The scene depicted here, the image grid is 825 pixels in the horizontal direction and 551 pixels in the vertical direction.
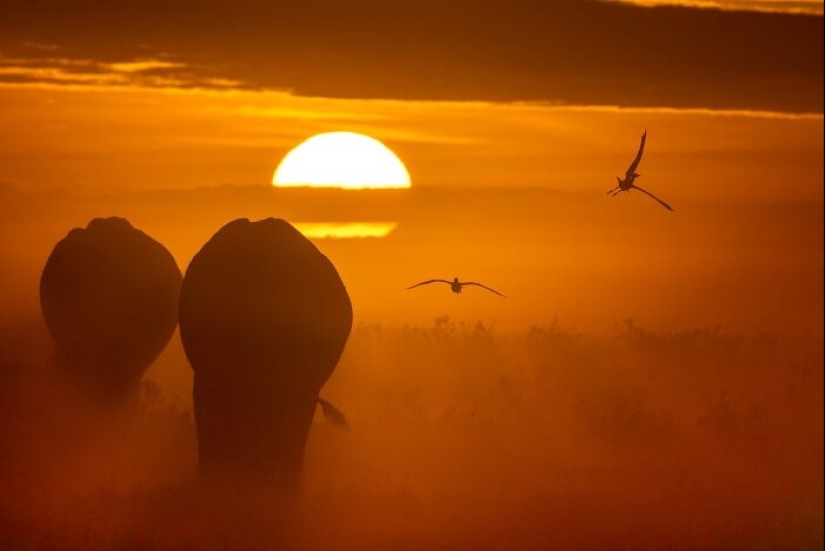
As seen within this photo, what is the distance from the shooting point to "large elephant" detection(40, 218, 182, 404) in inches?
1859

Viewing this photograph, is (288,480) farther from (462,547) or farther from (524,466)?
(524,466)

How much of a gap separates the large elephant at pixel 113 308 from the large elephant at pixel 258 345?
10.6m

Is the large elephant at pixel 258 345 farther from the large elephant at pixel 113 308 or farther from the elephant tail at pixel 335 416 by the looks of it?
the large elephant at pixel 113 308

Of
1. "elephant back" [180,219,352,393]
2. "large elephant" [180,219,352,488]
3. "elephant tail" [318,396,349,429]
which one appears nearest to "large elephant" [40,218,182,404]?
"elephant back" [180,219,352,393]

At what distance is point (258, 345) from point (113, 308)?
41.5 feet

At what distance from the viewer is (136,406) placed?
46.8 meters

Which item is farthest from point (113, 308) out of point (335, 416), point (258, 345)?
point (335, 416)

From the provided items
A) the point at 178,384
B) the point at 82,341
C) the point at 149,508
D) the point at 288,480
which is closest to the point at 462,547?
the point at 288,480

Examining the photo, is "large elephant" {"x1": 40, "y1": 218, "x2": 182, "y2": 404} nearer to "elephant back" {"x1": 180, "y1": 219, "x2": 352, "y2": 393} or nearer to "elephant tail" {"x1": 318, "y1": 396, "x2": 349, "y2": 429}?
"elephant back" {"x1": 180, "y1": 219, "x2": 352, "y2": 393}

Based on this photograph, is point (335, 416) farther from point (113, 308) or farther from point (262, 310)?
point (113, 308)

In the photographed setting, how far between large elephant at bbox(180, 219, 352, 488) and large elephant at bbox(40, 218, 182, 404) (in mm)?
10557

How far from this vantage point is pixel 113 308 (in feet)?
155

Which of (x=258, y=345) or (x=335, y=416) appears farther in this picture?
(x=335, y=416)

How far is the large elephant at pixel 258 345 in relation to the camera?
36.3m
